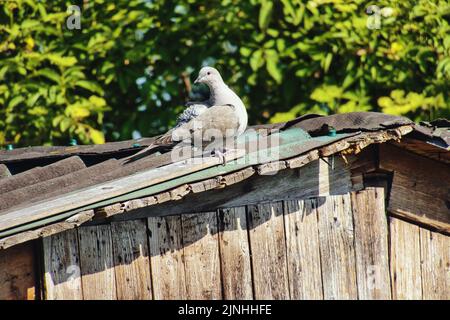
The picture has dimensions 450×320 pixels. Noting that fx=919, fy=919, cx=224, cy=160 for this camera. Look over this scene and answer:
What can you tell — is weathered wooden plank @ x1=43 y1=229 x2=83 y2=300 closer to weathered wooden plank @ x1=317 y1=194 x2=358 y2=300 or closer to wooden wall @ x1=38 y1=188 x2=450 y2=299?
wooden wall @ x1=38 y1=188 x2=450 y2=299

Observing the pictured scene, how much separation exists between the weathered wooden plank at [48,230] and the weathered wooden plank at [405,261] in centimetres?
199

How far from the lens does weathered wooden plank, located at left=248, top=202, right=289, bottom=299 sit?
4.82 meters

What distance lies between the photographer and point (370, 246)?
16.1ft

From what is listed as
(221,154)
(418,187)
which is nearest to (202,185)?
(221,154)

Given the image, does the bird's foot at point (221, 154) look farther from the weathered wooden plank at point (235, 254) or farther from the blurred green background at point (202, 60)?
the blurred green background at point (202, 60)

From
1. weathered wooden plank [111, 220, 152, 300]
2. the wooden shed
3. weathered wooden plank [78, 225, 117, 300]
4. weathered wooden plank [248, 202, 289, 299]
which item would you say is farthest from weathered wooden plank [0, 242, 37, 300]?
weathered wooden plank [248, 202, 289, 299]

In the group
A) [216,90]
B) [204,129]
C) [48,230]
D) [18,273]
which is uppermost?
[216,90]

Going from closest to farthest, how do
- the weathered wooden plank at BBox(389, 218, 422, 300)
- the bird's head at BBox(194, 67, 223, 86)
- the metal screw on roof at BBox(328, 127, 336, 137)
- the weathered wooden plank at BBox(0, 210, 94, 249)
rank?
1. the weathered wooden plank at BBox(0, 210, 94, 249)
2. the metal screw on roof at BBox(328, 127, 336, 137)
3. the weathered wooden plank at BBox(389, 218, 422, 300)
4. the bird's head at BBox(194, 67, 223, 86)

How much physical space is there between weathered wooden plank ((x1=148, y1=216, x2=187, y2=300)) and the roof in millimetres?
295

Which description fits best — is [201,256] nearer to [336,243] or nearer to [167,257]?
[167,257]

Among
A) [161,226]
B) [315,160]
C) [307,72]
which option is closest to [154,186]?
[161,226]

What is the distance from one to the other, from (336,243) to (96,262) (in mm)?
1272

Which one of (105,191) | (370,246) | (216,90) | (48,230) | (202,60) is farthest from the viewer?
(202,60)

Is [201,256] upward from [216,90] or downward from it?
downward
